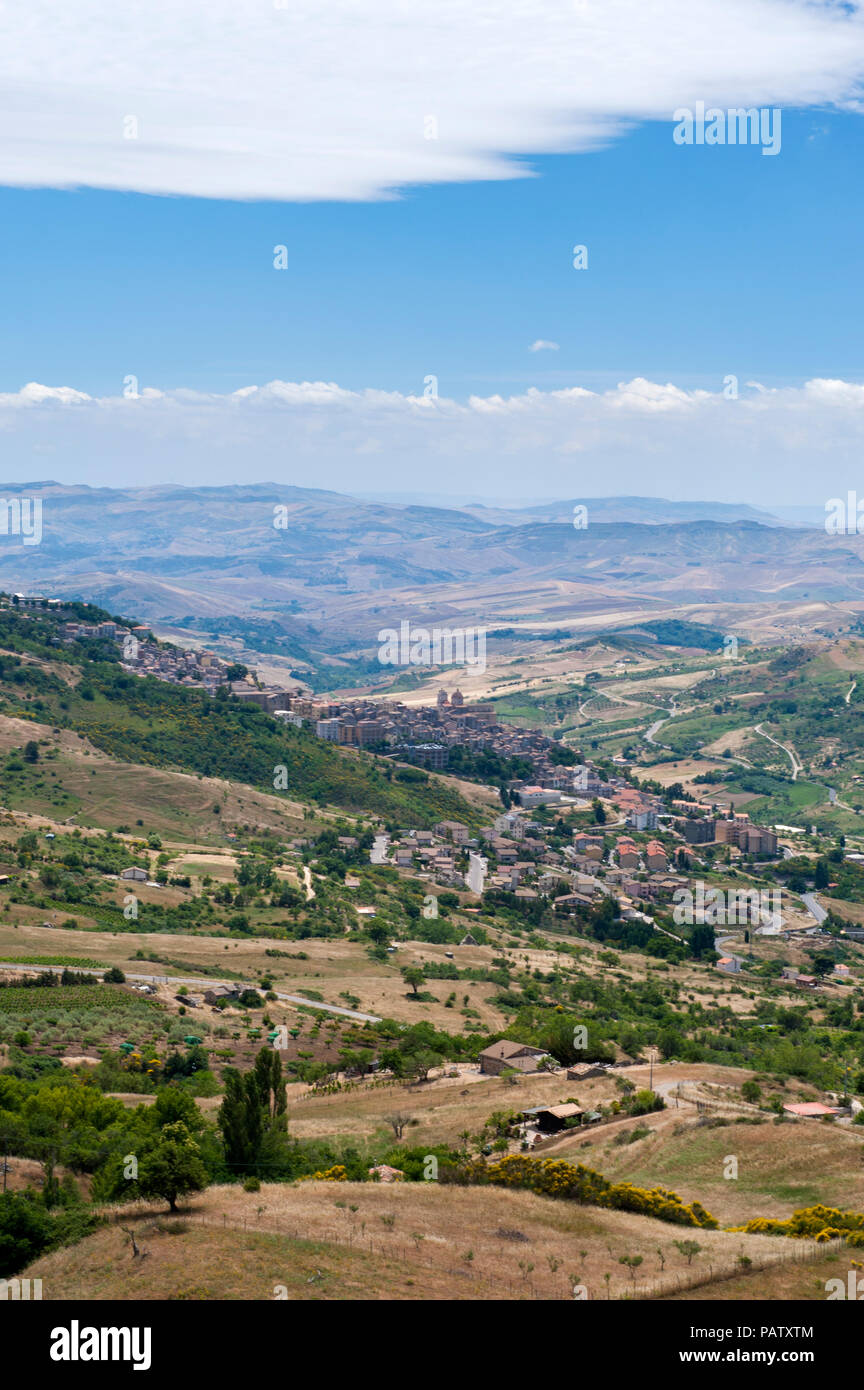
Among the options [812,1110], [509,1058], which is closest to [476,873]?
[509,1058]

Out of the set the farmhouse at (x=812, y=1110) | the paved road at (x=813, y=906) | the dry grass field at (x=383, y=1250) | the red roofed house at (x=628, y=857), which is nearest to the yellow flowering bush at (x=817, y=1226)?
the dry grass field at (x=383, y=1250)

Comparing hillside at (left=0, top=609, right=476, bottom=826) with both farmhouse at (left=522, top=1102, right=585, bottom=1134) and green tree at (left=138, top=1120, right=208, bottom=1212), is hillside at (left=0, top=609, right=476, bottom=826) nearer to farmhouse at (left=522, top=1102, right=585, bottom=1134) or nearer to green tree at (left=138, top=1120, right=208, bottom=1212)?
farmhouse at (left=522, top=1102, right=585, bottom=1134)

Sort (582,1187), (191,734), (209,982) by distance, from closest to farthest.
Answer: (582,1187), (209,982), (191,734)

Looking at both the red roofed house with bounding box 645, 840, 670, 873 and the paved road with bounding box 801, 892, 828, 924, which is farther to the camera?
the red roofed house with bounding box 645, 840, 670, 873

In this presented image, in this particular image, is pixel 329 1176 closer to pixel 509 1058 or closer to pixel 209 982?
pixel 509 1058

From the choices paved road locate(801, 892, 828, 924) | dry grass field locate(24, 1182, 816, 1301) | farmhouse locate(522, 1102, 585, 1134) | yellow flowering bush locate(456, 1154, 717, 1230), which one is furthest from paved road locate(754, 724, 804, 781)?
dry grass field locate(24, 1182, 816, 1301)

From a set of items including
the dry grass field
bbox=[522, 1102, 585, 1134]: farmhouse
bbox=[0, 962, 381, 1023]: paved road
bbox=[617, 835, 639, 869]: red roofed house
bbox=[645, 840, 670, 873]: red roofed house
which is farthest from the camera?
bbox=[645, 840, 670, 873]: red roofed house
